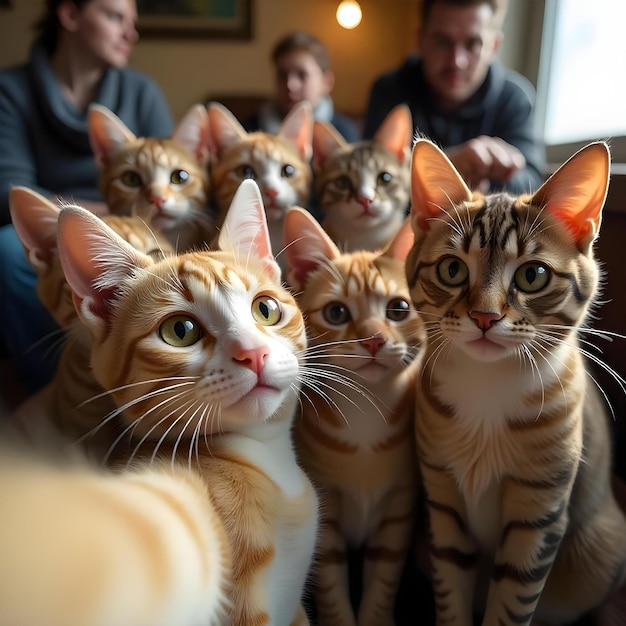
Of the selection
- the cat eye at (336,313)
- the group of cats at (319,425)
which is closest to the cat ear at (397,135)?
the group of cats at (319,425)

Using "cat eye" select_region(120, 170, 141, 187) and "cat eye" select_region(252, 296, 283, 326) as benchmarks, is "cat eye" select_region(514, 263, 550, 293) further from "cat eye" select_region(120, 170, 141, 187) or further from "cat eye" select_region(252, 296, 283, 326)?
"cat eye" select_region(120, 170, 141, 187)

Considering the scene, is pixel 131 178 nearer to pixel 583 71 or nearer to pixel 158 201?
pixel 158 201

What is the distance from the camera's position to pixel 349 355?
31.0 inches

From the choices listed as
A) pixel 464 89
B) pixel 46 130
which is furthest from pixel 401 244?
pixel 46 130

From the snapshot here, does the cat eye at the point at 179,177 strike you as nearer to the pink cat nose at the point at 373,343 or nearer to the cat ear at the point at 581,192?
the pink cat nose at the point at 373,343

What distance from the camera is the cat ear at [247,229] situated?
752 mm

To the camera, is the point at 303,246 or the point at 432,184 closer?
the point at 432,184

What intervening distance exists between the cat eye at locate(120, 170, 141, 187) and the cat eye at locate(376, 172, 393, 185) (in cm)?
52

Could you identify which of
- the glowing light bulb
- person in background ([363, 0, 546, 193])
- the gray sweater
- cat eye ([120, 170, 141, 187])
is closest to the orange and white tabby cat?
cat eye ([120, 170, 141, 187])

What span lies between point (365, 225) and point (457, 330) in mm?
631

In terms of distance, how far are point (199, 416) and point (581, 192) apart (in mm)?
510

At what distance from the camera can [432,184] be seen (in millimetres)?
765

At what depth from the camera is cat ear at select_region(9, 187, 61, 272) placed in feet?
2.96

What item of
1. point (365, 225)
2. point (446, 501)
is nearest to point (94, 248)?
point (446, 501)
